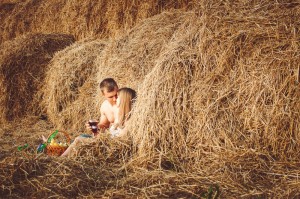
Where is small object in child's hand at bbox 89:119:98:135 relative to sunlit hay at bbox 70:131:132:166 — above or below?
above

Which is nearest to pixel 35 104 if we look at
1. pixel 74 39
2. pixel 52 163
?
pixel 74 39

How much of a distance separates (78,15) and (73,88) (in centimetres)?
221

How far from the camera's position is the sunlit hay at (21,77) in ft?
21.5

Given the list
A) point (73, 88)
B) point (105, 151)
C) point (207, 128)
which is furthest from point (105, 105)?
point (207, 128)

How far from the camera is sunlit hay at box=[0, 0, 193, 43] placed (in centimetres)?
682

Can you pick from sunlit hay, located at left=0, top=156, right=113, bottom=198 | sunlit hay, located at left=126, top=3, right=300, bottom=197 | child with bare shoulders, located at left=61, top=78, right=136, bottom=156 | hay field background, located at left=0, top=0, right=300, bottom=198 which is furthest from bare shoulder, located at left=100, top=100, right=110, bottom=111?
sunlit hay, located at left=0, top=156, right=113, bottom=198

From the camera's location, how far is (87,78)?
6227mm

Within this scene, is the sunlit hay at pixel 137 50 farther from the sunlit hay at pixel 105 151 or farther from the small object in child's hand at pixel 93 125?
the sunlit hay at pixel 105 151

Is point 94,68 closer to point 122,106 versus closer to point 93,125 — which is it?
point 93,125

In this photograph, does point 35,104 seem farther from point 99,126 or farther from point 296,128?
point 296,128

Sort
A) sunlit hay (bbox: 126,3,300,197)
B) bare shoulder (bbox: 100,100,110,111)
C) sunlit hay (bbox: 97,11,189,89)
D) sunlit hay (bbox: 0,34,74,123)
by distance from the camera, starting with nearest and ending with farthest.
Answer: sunlit hay (bbox: 126,3,300,197) < bare shoulder (bbox: 100,100,110,111) < sunlit hay (bbox: 97,11,189,89) < sunlit hay (bbox: 0,34,74,123)

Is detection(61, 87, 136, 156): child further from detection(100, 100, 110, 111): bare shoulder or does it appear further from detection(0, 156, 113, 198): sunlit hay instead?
detection(0, 156, 113, 198): sunlit hay

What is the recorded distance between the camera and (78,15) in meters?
7.77

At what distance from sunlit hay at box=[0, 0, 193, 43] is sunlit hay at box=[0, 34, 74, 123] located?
1.10 m
